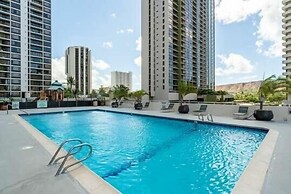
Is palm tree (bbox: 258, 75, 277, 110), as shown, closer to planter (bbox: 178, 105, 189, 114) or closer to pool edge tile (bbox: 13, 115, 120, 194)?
planter (bbox: 178, 105, 189, 114)

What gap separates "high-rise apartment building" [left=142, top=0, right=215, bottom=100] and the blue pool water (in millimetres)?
39190

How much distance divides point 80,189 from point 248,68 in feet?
192

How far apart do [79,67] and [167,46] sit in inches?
1720

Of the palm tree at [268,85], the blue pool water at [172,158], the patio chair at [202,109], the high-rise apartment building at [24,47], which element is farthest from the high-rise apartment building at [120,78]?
the blue pool water at [172,158]

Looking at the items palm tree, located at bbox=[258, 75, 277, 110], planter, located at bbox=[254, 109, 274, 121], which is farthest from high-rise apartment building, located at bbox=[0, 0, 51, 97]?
planter, located at bbox=[254, 109, 274, 121]

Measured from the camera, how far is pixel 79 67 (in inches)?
3137

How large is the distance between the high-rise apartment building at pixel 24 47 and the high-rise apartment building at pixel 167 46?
103 feet

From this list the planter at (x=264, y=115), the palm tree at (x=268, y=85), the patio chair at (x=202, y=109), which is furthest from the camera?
the patio chair at (x=202, y=109)

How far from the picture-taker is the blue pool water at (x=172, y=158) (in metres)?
4.33

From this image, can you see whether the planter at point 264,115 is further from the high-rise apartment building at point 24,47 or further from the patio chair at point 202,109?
the high-rise apartment building at point 24,47

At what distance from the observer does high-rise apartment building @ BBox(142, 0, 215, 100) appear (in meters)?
49.3

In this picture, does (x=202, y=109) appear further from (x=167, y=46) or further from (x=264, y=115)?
(x=167, y=46)

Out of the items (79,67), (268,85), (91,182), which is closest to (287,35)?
(268,85)

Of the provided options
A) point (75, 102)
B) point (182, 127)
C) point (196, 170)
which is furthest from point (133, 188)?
point (75, 102)
